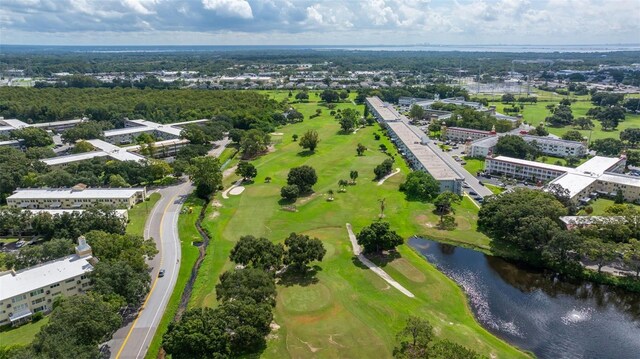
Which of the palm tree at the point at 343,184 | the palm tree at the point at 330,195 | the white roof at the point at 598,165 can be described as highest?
the white roof at the point at 598,165

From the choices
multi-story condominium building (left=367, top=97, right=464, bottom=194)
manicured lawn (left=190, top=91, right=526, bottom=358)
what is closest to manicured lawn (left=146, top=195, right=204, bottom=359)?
manicured lawn (left=190, top=91, right=526, bottom=358)

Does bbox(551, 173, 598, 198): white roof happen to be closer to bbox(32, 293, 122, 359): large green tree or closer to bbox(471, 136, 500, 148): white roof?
bbox(471, 136, 500, 148): white roof

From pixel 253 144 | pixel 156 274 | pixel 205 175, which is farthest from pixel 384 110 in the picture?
pixel 156 274

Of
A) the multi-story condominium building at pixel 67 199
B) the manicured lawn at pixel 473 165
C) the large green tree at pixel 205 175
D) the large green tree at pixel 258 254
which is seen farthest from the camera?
the manicured lawn at pixel 473 165

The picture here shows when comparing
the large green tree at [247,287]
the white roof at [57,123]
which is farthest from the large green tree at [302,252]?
the white roof at [57,123]

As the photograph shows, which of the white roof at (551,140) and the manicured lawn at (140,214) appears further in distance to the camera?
the white roof at (551,140)

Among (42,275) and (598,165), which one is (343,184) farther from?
(598,165)

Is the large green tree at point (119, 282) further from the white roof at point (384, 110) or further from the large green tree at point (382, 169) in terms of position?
the white roof at point (384, 110)
